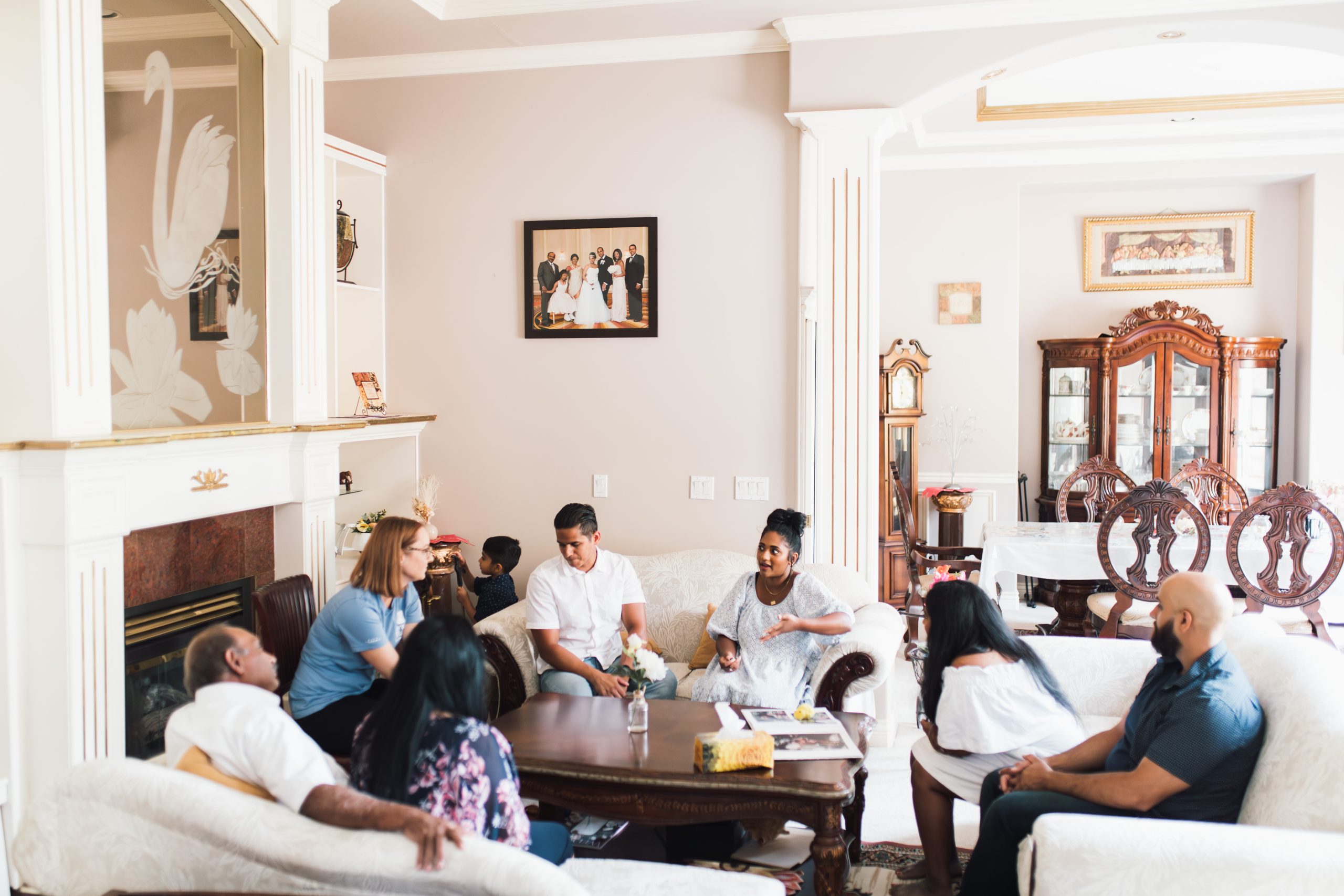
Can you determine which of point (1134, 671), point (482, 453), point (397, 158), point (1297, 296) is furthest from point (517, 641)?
point (1297, 296)

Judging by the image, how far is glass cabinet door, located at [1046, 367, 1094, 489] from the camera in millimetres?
6797

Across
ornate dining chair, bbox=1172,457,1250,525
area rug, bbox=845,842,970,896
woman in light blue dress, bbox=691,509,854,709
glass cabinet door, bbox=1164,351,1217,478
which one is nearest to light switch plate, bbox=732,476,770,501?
woman in light blue dress, bbox=691,509,854,709

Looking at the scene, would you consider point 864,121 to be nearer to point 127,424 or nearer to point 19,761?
point 127,424

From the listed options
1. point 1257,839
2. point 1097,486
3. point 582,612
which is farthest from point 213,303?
point 1097,486

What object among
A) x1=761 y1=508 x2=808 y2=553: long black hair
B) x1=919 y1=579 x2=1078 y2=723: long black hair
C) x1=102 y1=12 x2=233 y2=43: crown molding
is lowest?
x1=919 y1=579 x2=1078 y2=723: long black hair

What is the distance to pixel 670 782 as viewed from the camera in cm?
244

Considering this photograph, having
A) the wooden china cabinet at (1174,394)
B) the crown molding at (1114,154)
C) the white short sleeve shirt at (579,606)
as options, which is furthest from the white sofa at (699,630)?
the crown molding at (1114,154)

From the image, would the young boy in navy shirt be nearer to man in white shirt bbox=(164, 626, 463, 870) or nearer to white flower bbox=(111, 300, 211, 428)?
white flower bbox=(111, 300, 211, 428)

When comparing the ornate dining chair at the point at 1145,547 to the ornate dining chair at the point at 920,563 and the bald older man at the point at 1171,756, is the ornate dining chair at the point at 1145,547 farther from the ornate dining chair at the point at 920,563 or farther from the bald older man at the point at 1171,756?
the bald older man at the point at 1171,756

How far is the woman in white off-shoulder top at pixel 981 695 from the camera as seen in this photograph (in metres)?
2.47

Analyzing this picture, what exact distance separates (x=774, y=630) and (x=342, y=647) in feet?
4.29

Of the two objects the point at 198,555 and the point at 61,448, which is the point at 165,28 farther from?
the point at 198,555

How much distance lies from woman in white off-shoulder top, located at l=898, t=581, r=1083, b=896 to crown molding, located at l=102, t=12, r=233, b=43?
106 inches

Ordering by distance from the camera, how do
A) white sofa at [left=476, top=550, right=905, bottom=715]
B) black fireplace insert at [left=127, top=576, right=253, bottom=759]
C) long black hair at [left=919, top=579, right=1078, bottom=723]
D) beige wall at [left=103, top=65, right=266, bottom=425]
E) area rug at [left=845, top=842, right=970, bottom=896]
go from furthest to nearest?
white sofa at [left=476, top=550, right=905, bottom=715]
black fireplace insert at [left=127, top=576, right=253, bottom=759]
beige wall at [left=103, top=65, right=266, bottom=425]
area rug at [left=845, top=842, right=970, bottom=896]
long black hair at [left=919, top=579, right=1078, bottom=723]
